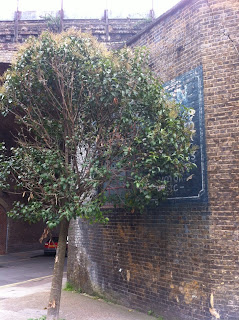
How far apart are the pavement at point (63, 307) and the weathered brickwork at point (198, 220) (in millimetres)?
406

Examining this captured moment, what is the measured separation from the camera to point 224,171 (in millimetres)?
6633

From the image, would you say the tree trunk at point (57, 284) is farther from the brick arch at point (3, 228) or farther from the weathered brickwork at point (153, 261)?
the brick arch at point (3, 228)

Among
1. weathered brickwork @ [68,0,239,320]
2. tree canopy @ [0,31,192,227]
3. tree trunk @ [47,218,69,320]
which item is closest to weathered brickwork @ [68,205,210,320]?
weathered brickwork @ [68,0,239,320]

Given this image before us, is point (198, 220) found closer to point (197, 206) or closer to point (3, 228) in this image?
point (197, 206)

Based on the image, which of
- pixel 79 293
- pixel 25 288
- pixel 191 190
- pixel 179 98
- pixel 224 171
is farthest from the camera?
pixel 25 288

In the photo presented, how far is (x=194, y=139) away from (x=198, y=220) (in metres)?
1.62

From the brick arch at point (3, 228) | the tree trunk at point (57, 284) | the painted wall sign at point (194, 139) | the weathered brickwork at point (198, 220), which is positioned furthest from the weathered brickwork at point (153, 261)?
the brick arch at point (3, 228)

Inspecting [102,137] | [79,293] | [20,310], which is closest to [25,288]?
[79,293]

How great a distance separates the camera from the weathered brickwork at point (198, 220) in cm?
641

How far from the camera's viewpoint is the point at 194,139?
7.16m

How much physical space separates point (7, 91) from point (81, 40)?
1.79 metres

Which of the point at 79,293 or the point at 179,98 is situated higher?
the point at 179,98

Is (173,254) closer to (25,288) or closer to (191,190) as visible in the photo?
(191,190)

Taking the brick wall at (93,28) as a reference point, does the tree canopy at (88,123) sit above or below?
below
